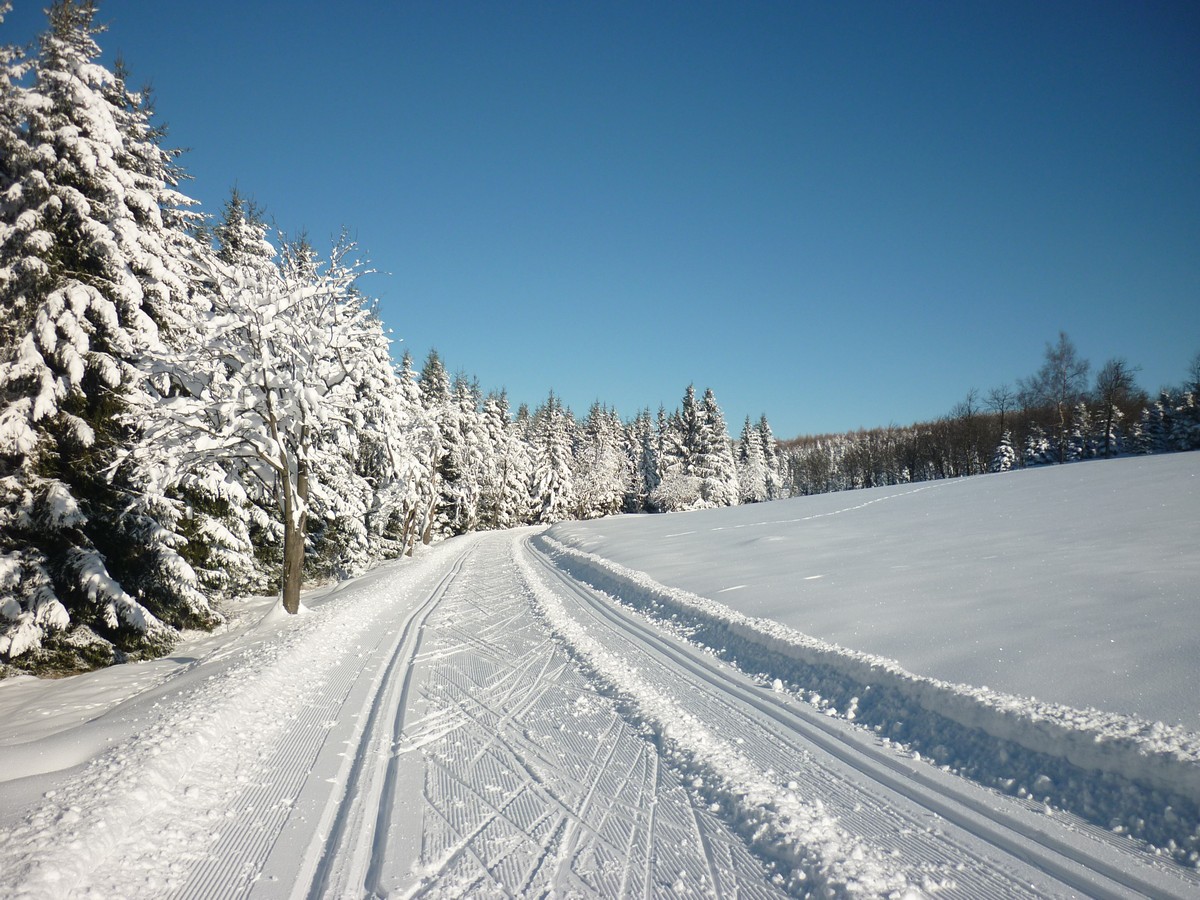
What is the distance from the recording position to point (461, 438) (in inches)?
1735

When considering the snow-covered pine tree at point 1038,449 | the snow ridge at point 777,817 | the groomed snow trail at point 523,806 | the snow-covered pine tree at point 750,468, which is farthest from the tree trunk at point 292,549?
the snow-covered pine tree at point 1038,449

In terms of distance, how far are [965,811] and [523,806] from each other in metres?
3.17

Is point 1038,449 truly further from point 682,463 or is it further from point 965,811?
point 965,811

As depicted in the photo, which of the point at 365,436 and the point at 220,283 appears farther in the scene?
the point at 365,436

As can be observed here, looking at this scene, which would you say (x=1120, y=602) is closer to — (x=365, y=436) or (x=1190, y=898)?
(x=1190, y=898)

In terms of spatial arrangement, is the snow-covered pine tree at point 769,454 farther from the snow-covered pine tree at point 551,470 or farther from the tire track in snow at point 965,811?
the tire track in snow at point 965,811

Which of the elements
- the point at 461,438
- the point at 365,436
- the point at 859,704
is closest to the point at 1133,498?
the point at 859,704

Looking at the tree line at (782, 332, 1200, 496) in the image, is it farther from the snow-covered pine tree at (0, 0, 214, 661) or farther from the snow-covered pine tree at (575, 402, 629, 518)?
the snow-covered pine tree at (0, 0, 214, 661)

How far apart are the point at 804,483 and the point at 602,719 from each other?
403 feet

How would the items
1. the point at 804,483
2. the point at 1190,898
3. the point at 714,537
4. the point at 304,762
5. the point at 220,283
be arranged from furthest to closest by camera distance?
the point at 804,483 → the point at 714,537 → the point at 220,283 → the point at 304,762 → the point at 1190,898

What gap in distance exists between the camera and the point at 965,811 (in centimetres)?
387

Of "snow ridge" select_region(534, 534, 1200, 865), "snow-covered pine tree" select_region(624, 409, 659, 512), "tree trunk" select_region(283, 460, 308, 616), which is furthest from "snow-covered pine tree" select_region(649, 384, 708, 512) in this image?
"snow ridge" select_region(534, 534, 1200, 865)

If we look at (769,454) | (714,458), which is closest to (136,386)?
(714,458)

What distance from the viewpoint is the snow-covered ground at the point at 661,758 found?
3.40 metres
